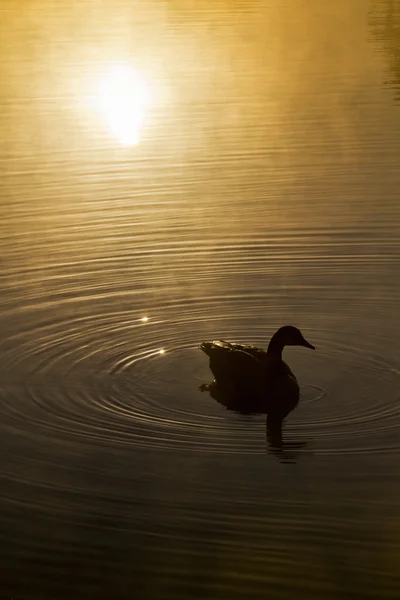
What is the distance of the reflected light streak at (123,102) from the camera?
93.9ft

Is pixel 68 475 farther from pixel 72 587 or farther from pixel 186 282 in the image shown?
pixel 186 282

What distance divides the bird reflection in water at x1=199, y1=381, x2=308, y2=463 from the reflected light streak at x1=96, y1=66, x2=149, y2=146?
562 inches

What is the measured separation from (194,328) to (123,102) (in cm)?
1775

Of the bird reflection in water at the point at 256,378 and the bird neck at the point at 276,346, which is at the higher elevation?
the bird neck at the point at 276,346

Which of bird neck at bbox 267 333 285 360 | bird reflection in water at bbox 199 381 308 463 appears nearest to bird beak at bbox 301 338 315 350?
bird neck at bbox 267 333 285 360

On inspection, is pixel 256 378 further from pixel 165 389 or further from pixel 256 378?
pixel 165 389

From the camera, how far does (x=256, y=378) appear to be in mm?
13789

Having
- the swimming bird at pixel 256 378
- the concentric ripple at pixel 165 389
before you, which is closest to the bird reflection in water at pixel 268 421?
the swimming bird at pixel 256 378

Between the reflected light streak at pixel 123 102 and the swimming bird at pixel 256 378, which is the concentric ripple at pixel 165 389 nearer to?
the swimming bird at pixel 256 378

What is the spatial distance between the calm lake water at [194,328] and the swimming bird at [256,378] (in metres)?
0.21

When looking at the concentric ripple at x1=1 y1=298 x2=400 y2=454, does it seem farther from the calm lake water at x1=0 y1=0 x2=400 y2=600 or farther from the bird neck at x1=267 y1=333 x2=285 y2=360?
the bird neck at x1=267 y1=333 x2=285 y2=360

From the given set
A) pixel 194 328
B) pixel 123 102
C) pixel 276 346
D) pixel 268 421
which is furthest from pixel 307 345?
pixel 123 102

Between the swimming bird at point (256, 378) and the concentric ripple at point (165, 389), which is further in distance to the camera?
the swimming bird at point (256, 378)

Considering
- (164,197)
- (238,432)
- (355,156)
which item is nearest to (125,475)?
→ (238,432)
